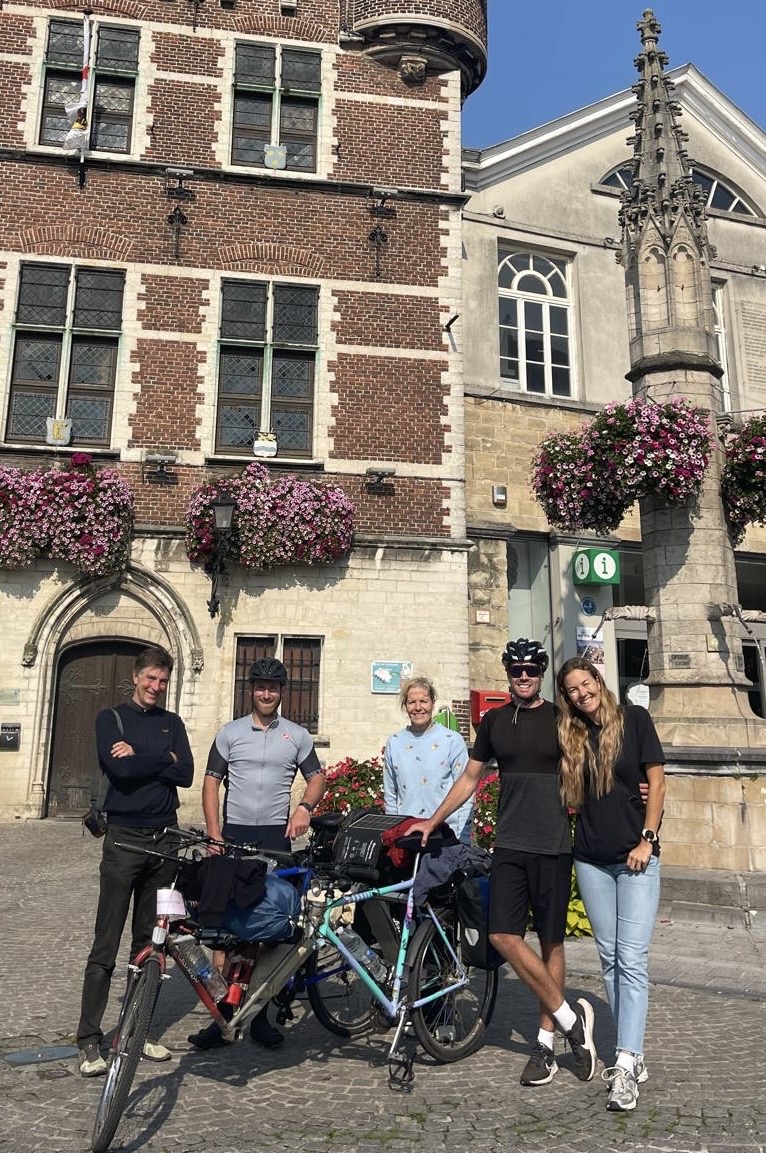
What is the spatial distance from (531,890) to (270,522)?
838 centimetres

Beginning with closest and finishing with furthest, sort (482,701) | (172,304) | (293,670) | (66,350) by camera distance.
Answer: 1. (293,670)
2. (66,350)
3. (172,304)
4. (482,701)

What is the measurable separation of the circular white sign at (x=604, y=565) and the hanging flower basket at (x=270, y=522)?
5241 mm

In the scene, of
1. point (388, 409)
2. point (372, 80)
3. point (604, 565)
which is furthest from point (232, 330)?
point (604, 565)

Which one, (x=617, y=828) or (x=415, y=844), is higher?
(x=617, y=828)

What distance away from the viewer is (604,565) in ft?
49.8

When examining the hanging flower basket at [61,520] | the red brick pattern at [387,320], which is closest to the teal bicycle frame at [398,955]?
the hanging flower basket at [61,520]

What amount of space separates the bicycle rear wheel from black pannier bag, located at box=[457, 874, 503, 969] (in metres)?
0.53

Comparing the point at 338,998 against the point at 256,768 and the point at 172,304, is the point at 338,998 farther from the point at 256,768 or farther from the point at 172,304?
the point at 172,304

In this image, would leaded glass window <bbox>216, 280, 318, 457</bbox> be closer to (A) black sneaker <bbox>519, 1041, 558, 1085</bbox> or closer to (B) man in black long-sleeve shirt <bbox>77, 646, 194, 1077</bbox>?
(B) man in black long-sleeve shirt <bbox>77, 646, 194, 1077</bbox>

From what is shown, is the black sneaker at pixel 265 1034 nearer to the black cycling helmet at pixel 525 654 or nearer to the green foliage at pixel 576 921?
the black cycling helmet at pixel 525 654

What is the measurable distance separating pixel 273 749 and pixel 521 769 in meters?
1.31

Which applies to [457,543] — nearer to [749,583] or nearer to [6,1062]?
[749,583]

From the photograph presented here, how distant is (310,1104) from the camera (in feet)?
11.3

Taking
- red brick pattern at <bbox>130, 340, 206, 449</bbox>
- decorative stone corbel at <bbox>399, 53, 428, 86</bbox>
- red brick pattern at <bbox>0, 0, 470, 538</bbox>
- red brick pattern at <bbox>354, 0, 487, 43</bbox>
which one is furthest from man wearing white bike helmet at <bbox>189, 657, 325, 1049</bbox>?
red brick pattern at <bbox>354, 0, 487, 43</bbox>
